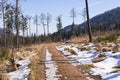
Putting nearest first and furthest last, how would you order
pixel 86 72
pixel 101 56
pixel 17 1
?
pixel 86 72
pixel 101 56
pixel 17 1

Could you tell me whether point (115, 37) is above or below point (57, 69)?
above

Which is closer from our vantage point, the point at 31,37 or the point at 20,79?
the point at 20,79

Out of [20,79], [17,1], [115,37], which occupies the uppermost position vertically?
[17,1]

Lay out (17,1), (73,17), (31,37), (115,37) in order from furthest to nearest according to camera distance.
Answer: (31,37) → (73,17) → (17,1) → (115,37)

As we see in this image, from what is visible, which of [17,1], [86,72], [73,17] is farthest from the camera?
[73,17]

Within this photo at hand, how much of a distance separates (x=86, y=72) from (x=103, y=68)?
0.99m

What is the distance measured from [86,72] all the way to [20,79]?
111 inches

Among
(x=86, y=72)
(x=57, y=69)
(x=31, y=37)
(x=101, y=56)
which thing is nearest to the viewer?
(x=86, y=72)

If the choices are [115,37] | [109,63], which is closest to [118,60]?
[109,63]

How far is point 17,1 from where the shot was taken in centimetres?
3547

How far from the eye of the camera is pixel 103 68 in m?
12.6

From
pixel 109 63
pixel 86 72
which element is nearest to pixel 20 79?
pixel 86 72

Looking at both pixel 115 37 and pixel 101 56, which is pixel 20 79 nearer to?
pixel 101 56

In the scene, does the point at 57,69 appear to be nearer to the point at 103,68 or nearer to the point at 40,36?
the point at 103,68
